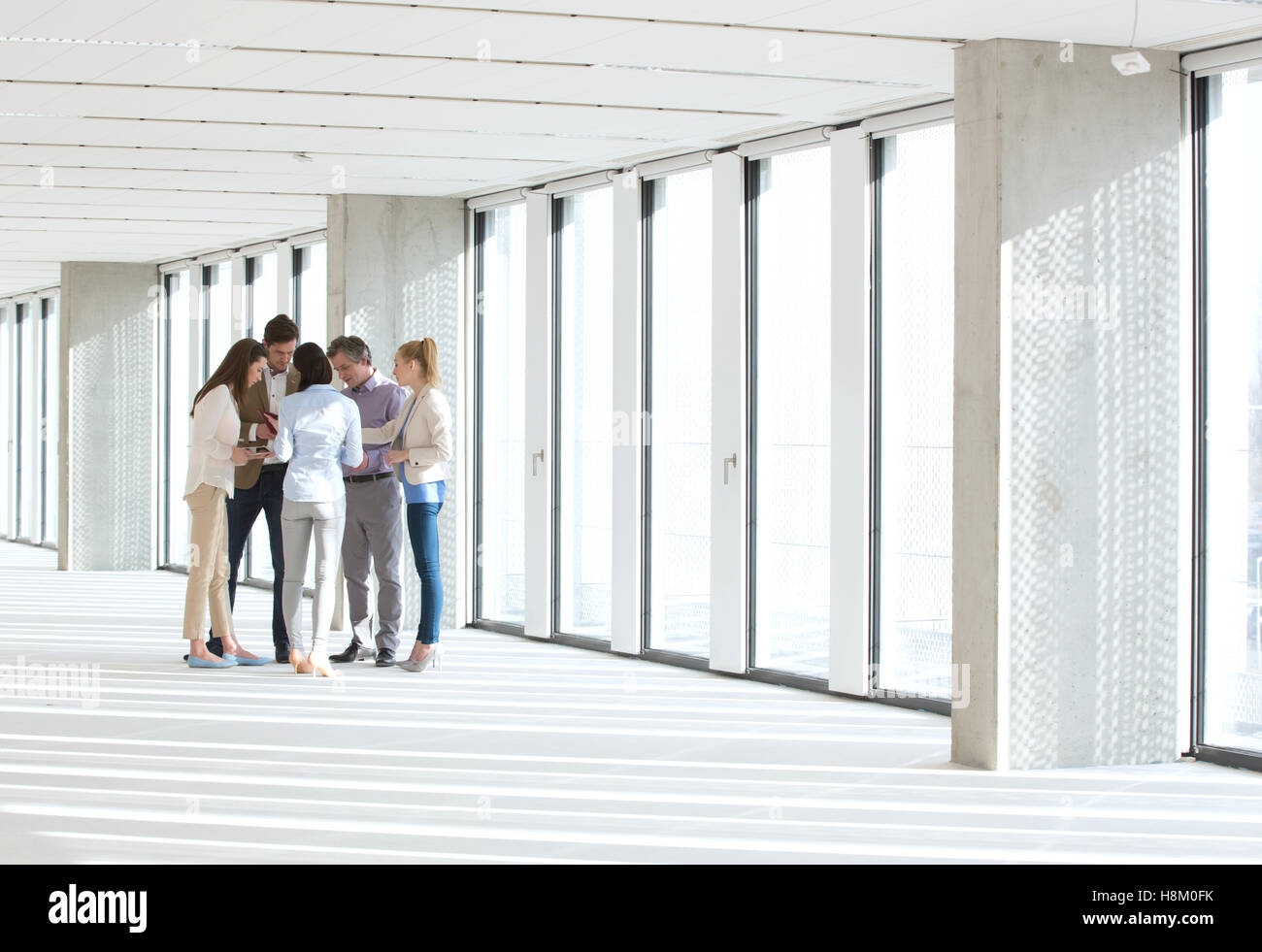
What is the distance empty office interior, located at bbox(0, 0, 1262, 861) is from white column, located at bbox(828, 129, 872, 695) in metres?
Result: 0.02

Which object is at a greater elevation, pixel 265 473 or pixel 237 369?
pixel 237 369

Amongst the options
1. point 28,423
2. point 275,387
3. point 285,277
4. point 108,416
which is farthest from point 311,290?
point 28,423

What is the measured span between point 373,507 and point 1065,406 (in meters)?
3.79

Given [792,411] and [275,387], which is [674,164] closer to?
[792,411]

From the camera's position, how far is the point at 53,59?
6.01 m

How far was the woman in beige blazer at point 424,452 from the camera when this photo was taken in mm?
7453

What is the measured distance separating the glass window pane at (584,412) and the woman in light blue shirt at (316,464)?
194cm

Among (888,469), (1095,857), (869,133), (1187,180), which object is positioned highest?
(869,133)

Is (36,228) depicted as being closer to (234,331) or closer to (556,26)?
(234,331)

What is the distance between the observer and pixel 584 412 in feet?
29.8

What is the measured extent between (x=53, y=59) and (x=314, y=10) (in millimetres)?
1422

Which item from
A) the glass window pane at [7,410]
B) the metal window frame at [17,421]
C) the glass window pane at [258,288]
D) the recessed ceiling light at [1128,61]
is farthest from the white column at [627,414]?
the glass window pane at [7,410]
